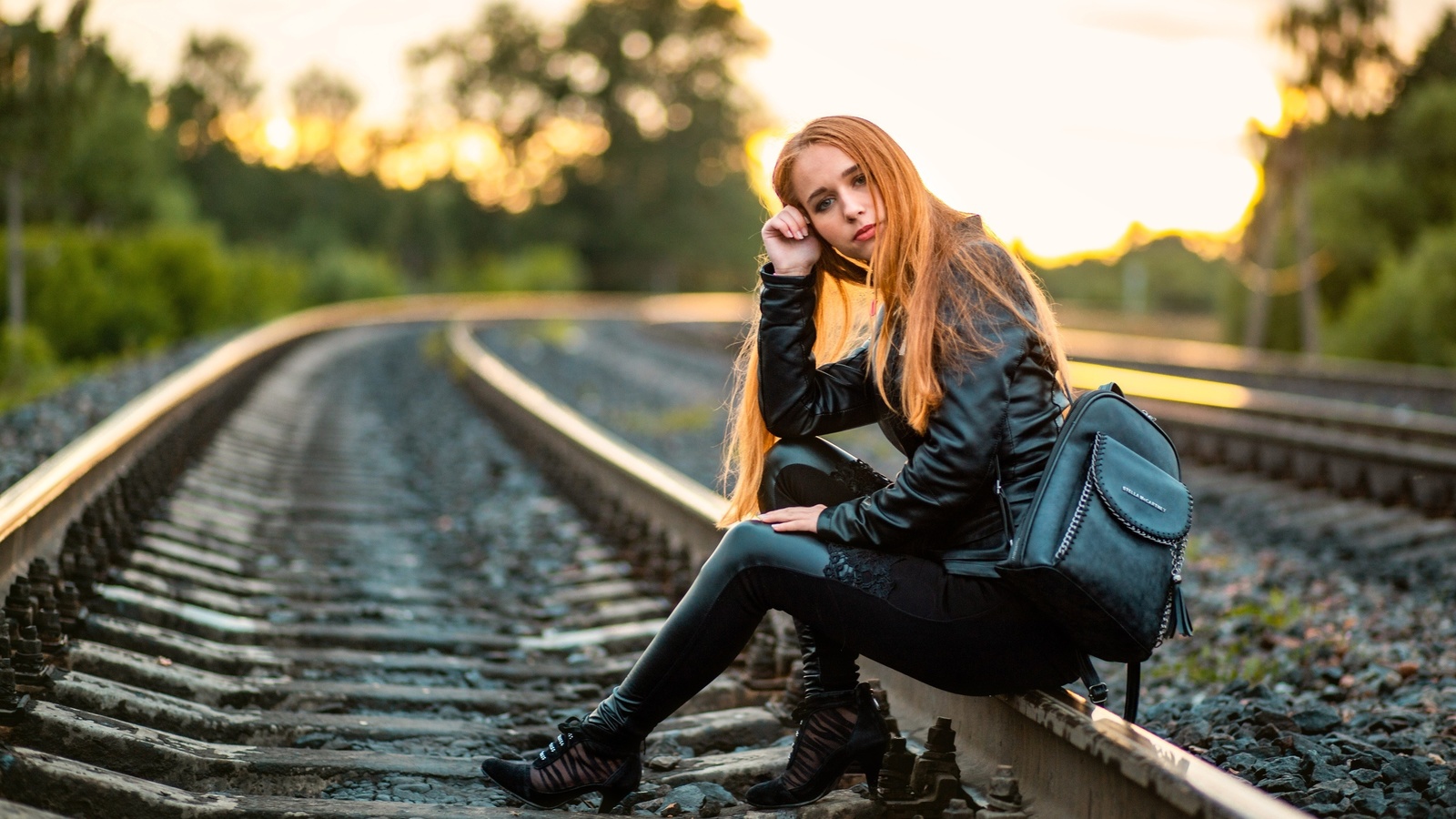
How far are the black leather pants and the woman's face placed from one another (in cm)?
50

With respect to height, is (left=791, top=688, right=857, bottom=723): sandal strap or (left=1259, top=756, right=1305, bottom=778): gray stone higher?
(left=791, top=688, right=857, bottom=723): sandal strap

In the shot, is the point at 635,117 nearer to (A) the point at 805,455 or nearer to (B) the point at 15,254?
(B) the point at 15,254

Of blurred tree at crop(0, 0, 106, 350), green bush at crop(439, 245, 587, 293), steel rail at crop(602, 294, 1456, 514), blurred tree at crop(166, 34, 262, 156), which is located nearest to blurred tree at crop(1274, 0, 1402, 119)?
steel rail at crop(602, 294, 1456, 514)

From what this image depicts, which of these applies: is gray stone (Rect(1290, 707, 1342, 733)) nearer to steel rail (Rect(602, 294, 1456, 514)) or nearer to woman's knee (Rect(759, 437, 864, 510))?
woman's knee (Rect(759, 437, 864, 510))

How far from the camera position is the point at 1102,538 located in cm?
237

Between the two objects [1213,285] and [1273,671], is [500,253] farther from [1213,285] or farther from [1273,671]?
[1273,671]

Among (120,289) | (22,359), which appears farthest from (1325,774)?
(120,289)

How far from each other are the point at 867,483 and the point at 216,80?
7814cm

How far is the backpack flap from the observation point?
238 centimetres

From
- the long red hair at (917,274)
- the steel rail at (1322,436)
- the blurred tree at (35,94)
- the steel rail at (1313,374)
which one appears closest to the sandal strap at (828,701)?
the long red hair at (917,274)

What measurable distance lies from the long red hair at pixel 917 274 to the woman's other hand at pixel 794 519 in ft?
0.93

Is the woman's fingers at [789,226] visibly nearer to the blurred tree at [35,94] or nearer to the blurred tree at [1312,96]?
the blurred tree at [35,94]

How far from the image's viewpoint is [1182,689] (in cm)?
406

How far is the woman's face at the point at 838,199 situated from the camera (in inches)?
106
